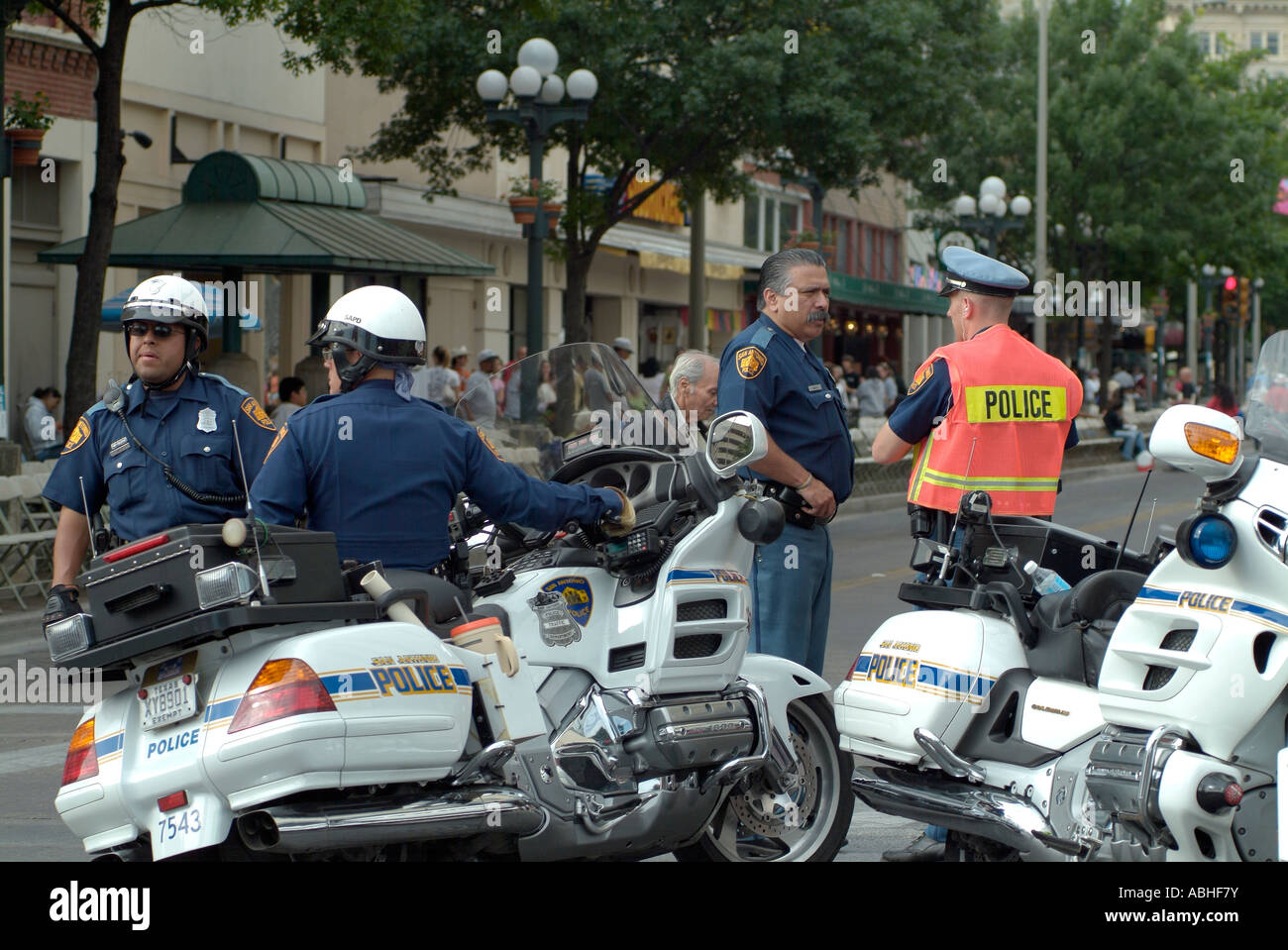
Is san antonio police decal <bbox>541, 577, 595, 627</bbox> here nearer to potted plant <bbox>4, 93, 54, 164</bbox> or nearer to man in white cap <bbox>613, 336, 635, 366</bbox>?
man in white cap <bbox>613, 336, 635, 366</bbox>

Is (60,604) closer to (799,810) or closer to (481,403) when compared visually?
(481,403)

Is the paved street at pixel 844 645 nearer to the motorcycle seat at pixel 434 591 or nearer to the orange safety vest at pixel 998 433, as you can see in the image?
the orange safety vest at pixel 998 433

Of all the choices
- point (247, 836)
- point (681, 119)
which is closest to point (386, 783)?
point (247, 836)

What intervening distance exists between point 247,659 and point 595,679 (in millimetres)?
1338

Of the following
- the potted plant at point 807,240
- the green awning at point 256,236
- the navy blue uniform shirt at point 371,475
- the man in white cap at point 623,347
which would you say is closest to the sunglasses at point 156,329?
the navy blue uniform shirt at point 371,475

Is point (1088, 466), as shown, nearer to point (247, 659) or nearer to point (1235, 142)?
point (1235, 142)

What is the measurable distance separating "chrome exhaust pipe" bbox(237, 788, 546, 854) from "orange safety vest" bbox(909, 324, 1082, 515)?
5.97 feet

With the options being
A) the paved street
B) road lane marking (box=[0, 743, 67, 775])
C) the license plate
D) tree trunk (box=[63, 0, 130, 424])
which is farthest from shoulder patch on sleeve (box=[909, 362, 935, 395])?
tree trunk (box=[63, 0, 130, 424])

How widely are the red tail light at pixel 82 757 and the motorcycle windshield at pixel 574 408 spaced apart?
1638mm

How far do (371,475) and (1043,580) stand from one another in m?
2.00

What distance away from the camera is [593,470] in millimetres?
5969

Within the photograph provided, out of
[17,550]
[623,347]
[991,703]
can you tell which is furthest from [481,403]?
[623,347]

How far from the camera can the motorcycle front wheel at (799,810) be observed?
5738 millimetres

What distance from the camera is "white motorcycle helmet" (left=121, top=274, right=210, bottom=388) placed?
557 cm
